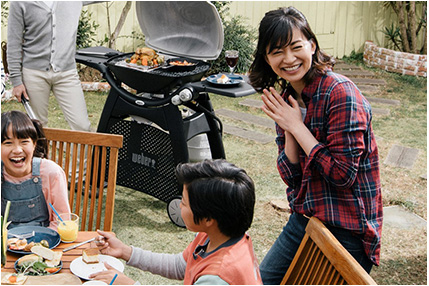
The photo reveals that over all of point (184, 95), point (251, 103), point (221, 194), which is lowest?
point (251, 103)

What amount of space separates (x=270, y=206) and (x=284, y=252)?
2102 millimetres

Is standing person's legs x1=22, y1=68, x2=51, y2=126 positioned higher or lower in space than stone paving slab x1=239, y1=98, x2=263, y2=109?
higher

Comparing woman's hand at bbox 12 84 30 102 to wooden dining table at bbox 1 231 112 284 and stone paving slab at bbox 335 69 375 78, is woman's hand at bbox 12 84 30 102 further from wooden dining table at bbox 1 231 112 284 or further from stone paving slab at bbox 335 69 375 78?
stone paving slab at bbox 335 69 375 78

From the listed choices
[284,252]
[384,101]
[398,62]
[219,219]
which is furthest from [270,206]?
[398,62]

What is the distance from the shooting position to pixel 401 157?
530 centimetres

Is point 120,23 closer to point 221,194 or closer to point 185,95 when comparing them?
point 185,95

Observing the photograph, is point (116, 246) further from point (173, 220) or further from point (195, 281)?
point (173, 220)

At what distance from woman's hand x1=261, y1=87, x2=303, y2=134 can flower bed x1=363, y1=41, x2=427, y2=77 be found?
7380 millimetres

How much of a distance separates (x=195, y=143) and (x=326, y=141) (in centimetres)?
264

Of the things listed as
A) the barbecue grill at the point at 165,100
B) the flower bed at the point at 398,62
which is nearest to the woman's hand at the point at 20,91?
the barbecue grill at the point at 165,100

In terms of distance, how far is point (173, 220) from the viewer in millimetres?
3857

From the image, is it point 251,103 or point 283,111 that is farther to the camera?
point 251,103

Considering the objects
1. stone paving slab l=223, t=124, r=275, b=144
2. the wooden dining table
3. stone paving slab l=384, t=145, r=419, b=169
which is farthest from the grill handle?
stone paving slab l=384, t=145, r=419, b=169

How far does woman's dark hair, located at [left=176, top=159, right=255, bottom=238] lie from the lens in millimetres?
1706
